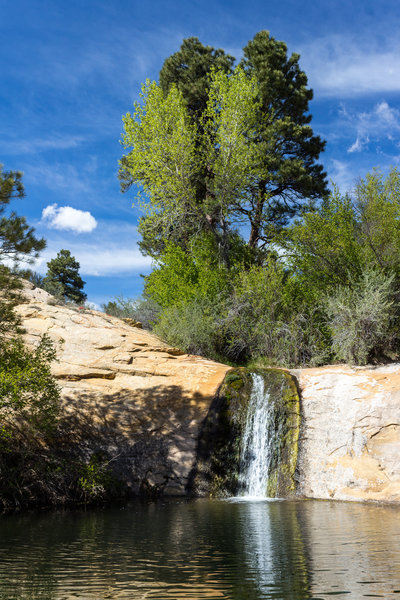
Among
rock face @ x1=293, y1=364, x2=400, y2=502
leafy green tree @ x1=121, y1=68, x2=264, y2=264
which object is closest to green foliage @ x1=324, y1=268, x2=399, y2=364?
rock face @ x1=293, y1=364, x2=400, y2=502

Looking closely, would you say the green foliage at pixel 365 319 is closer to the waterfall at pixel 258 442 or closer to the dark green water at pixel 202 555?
the waterfall at pixel 258 442

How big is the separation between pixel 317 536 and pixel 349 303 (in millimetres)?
13831

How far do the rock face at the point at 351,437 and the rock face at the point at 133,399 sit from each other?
330 centimetres

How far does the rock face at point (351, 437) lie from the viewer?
14586 millimetres

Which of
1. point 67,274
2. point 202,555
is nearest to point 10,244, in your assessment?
point 202,555

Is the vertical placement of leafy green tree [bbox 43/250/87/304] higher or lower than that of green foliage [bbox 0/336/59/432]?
higher

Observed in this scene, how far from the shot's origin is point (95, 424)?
1622 cm

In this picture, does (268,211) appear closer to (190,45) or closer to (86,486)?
(190,45)

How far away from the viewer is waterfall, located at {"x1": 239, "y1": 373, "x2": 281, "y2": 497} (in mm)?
15617

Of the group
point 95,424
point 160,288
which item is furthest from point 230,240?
point 95,424

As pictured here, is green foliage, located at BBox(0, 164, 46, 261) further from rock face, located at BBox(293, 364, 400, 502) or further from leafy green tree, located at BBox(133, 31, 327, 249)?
leafy green tree, located at BBox(133, 31, 327, 249)

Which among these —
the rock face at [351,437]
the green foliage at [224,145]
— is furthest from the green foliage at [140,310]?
the rock face at [351,437]

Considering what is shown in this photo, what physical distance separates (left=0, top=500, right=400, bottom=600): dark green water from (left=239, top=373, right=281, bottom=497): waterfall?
3.03 m

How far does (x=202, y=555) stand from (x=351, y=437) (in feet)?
28.6
